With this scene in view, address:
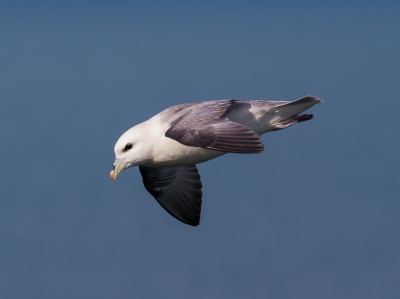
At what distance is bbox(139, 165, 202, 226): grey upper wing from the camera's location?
13750mm

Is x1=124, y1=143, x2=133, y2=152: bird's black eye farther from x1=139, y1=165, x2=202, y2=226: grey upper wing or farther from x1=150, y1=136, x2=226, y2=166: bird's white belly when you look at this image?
x1=139, y1=165, x2=202, y2=226: grey upper wing

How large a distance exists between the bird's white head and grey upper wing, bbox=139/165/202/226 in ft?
8.19

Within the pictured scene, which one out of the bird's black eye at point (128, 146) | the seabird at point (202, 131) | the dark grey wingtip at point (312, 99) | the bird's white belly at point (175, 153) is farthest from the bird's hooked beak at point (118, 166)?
the dark grey wingtip at point (312, 99)

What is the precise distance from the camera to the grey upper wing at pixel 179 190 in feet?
45.1

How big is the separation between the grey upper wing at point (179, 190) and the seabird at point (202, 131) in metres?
2.04

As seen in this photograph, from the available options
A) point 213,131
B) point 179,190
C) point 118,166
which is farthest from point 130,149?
point 179,190

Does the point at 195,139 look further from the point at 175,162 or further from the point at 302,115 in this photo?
the point at 302,115

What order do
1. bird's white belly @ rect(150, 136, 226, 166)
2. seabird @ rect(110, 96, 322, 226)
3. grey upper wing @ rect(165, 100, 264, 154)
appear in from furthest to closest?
bird's white belly @ rect(150, 136, 226, 166) → seabird @ rect(110, 96, 322, 226) → grey upper wing @ rect(165, 100, 264, 154)

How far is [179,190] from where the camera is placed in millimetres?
13812

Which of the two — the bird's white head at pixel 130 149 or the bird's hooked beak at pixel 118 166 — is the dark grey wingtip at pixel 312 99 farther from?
the bird's hooked beak at pixel 118 166

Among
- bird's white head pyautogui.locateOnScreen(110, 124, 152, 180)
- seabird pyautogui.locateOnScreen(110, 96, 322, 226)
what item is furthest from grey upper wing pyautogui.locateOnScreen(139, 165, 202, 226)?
bird's white head pyautogui.locateOnScreen(110, 124, 152, 180)

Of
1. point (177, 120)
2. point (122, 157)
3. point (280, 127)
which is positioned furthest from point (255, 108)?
point (122, 157)

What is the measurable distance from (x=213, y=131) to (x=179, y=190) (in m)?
3.40

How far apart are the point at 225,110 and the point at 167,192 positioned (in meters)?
3.04
